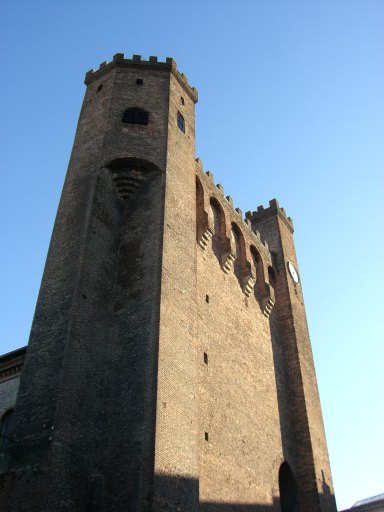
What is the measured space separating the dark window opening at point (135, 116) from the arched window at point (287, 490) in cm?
1146

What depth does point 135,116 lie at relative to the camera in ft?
59.6

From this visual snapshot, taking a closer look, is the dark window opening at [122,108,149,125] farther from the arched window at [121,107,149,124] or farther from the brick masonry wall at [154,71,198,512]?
the brick masonry wall at [154,71,198,512]

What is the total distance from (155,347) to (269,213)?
48.7ft

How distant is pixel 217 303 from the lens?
17891 millimetres

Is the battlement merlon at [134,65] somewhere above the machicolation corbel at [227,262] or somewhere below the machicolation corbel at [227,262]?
above

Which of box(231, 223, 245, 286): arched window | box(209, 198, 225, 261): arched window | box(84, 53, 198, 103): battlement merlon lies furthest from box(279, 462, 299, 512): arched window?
box(84, 53, 198, 103): battlement merlon

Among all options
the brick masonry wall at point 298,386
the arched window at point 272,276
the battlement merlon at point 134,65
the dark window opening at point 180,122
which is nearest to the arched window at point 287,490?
the brick masonry wall at point 298,386

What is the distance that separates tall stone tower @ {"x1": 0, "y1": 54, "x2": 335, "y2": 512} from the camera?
37.8ft

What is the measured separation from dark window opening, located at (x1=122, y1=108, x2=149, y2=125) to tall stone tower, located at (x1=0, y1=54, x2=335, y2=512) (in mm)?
57

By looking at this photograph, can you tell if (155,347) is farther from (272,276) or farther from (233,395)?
(272,276)

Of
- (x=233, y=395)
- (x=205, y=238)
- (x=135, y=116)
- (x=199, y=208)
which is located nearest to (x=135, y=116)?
(x=135, y=116)

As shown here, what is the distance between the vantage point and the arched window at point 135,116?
18.0 m

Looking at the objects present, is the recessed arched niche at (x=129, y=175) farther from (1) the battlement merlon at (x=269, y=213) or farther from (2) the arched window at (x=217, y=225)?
(1) the battlement merlon at (x=269, y=213)

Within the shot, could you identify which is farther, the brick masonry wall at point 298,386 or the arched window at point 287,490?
the brick masonry wall at point 298,386
